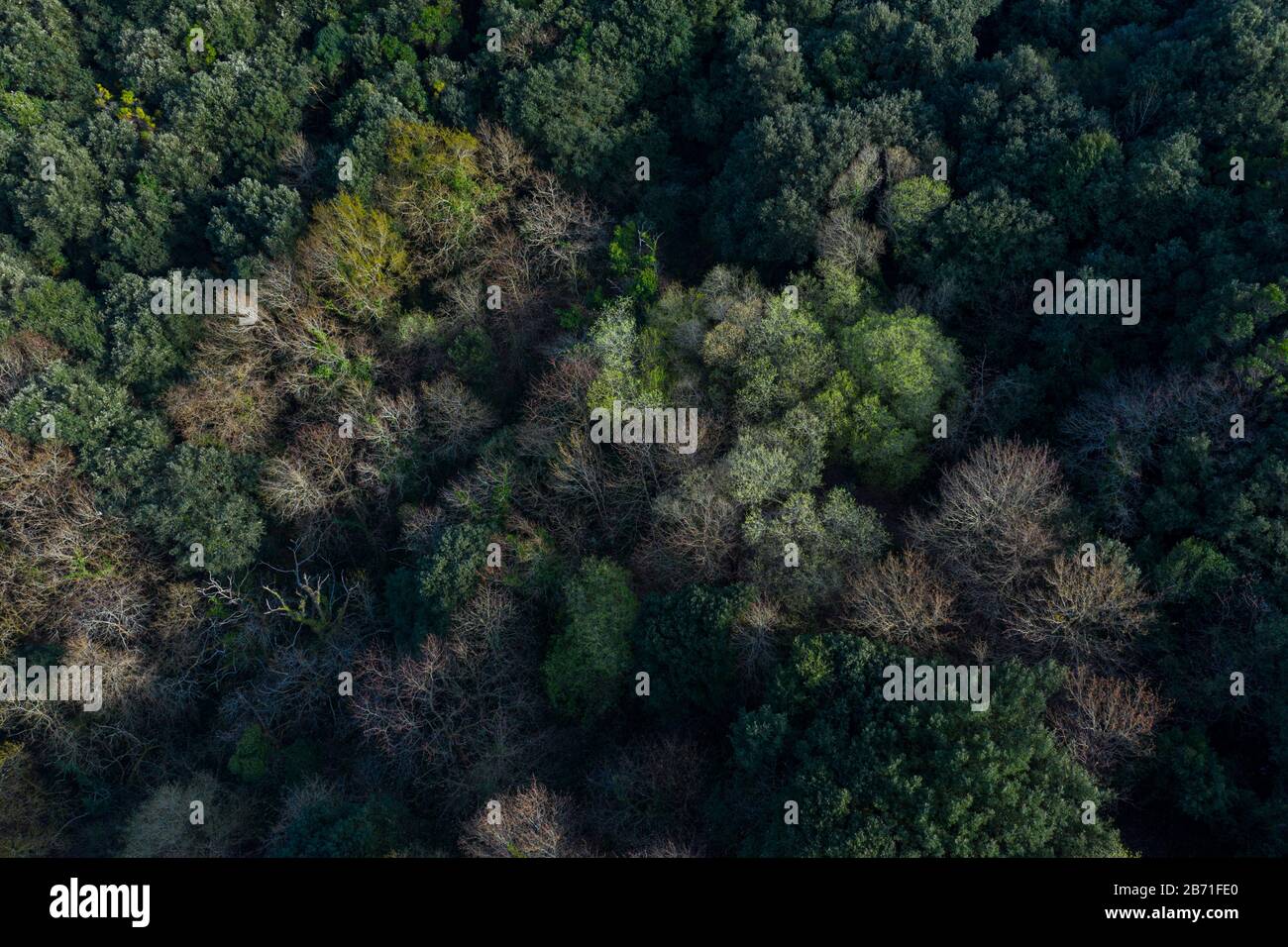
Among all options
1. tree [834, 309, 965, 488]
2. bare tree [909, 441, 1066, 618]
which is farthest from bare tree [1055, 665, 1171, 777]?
tree [834, 309, 965, 488]

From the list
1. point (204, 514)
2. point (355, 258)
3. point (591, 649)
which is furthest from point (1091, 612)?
point (204, 514)

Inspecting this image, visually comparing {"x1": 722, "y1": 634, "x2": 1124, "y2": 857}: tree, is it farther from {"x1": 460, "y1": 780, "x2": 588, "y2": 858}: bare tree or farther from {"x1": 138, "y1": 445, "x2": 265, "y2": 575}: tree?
{"x1": 138, "y1": 445, "x2": 265, "y2": 575}: tree

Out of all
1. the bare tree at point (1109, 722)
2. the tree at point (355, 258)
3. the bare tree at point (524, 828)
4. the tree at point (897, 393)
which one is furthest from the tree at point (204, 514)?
the bare tree at point (1109, 722)

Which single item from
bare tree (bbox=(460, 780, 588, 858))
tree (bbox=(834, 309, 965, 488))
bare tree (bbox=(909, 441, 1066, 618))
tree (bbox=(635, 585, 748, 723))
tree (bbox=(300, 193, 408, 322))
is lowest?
bare tree (bbox=(460, 780, 588, 858))

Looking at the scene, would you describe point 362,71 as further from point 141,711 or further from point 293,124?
point 141,711

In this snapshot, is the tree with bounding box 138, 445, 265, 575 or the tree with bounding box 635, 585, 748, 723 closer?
the tree with bounding box 635, 585, 748, 723

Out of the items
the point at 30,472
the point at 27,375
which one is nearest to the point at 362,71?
the point at 27,375

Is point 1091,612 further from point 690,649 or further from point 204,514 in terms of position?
point 204,514

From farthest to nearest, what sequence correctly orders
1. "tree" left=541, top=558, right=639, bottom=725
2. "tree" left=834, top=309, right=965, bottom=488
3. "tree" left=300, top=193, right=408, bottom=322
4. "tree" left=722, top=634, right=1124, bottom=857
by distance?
"tree" left=300, top=193, right=408, bottom=322 < "tree" left=834, top=309, right=965, bottom=488 < "tree" left=541, top=558, right=639, bottom=725 < "tree" left=722, top=634, right=1124, bottom=857
